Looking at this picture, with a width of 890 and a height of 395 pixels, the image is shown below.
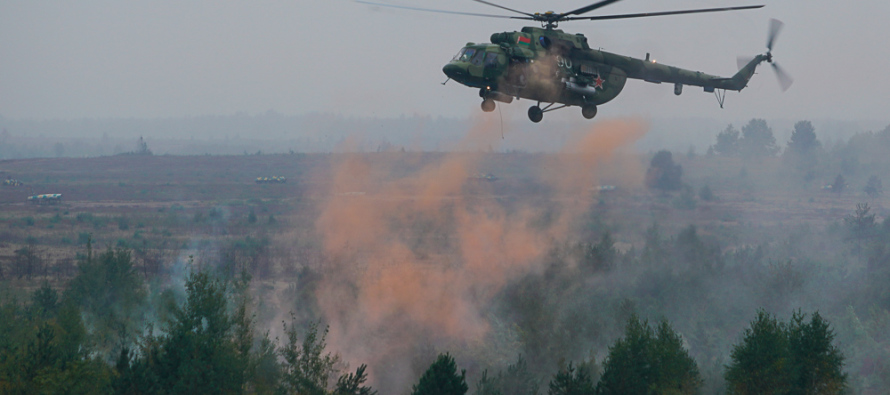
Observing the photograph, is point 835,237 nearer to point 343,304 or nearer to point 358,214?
point 358,214

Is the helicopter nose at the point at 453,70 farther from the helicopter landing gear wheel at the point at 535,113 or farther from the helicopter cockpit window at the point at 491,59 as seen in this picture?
the helicopter landing gear wheel at the point at 535,113

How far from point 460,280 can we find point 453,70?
6638cm

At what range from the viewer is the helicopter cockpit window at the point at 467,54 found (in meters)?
34.1

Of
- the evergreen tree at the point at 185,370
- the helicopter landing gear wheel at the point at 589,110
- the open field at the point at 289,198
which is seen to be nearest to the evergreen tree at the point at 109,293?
the open field at the point at 289,198

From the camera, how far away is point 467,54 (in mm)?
34250

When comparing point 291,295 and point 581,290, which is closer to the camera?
point 291,295

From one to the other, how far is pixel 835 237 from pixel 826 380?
109331mm

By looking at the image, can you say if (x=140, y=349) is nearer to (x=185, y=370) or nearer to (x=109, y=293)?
(x=185, y=370)

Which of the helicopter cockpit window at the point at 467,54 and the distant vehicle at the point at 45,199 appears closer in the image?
the helicopter cockpit window at the point at 467,54

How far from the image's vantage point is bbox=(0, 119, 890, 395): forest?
40188mm

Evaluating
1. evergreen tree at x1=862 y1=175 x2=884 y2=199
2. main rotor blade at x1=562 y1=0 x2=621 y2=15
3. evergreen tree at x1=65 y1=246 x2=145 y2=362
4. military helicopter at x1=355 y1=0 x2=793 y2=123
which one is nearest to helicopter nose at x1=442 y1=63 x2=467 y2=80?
military helicopter at x1=355 y1=0 x2=793 y2=123

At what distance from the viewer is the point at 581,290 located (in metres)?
99.4

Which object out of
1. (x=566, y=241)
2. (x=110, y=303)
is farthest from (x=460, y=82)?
(x=566, y=241)

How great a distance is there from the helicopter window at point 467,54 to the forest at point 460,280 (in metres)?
13.0
